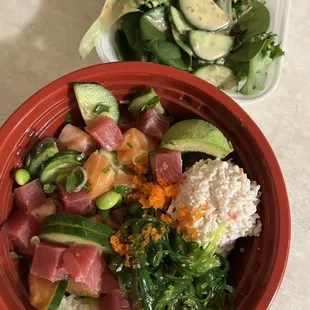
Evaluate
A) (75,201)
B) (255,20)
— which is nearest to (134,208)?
(75,201)

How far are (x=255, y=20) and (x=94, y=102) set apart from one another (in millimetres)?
573

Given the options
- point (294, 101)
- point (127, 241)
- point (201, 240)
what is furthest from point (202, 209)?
point (294, 101)

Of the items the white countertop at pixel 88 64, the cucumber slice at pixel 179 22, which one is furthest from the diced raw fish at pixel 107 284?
the cucumber slice at pixel 179 22

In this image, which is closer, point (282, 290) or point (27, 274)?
point (27, 274)

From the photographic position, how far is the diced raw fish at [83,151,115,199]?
1.20m

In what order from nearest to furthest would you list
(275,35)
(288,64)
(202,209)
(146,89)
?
(202,209), (146,89), (275,35), (288,64)

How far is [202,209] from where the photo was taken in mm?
1156

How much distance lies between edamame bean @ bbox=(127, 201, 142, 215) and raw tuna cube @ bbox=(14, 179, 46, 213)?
0.23 metres

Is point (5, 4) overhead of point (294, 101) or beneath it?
overhead

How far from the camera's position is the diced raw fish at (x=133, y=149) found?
1246mm

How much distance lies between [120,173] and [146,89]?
237mm

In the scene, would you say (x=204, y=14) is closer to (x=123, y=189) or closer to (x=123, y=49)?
(x=123, y=49)

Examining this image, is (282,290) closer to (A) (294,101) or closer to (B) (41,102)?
(A) (294,101)

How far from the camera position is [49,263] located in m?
1.13
